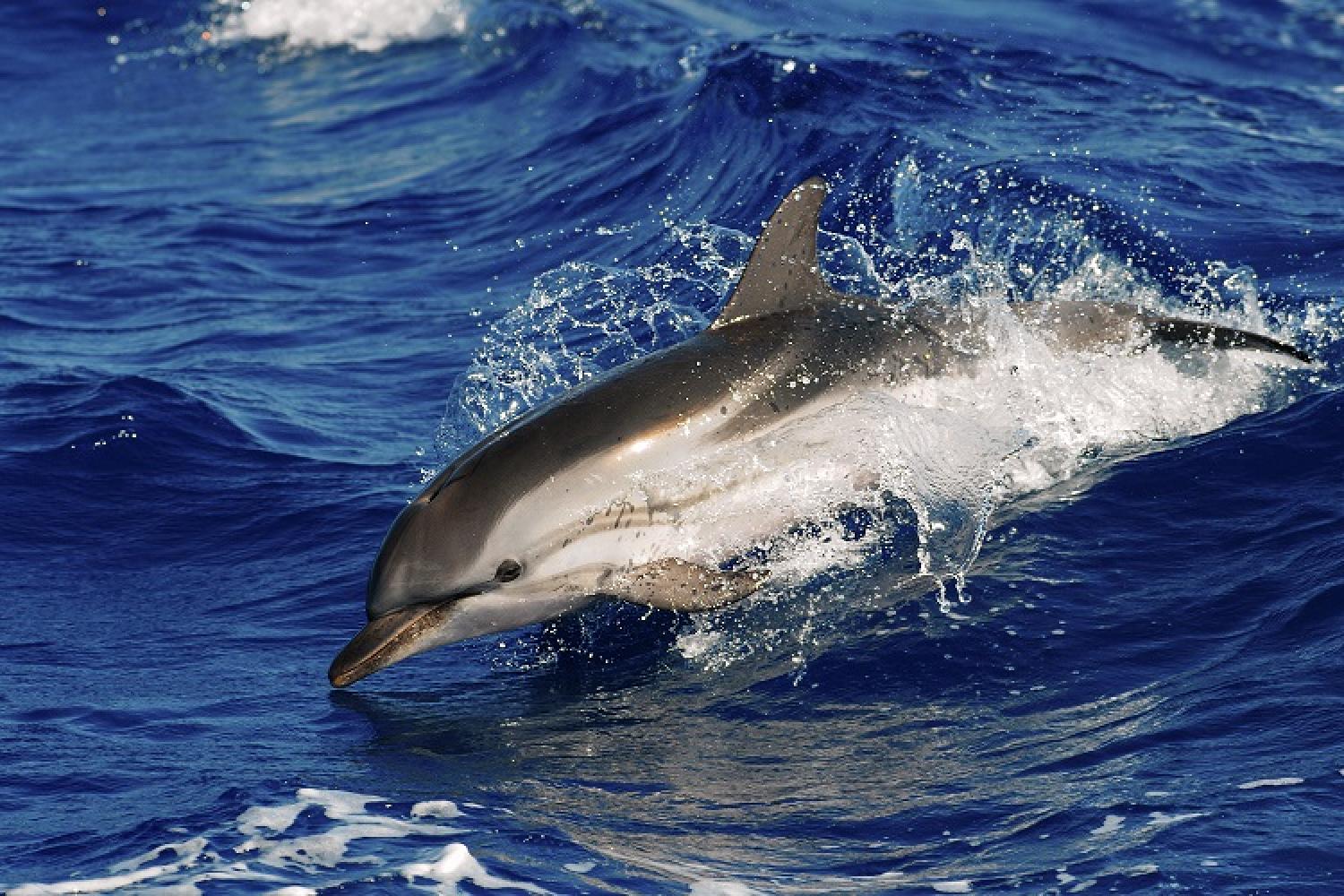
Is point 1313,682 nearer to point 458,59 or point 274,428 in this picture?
point 274,428

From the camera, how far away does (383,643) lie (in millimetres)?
7887

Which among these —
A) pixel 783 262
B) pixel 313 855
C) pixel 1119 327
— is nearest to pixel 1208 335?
pixel 1119 327

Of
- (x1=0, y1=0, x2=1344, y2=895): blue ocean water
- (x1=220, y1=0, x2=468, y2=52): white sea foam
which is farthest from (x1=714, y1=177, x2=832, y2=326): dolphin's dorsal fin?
(x1=220, y1=0, x2=468, y2=52): white sea foam

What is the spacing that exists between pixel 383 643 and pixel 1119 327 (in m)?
4.62

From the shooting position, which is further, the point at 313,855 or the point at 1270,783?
the point at 1270,783

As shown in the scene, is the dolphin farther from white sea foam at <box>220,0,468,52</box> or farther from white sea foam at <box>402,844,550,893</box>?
white sea foam at <box>220,0,468,52</box>

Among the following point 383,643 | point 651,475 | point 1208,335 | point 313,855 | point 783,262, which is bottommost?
point 313,855

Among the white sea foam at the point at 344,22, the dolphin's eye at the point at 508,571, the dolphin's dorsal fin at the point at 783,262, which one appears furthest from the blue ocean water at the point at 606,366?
the white sea foam at the point at 344,22

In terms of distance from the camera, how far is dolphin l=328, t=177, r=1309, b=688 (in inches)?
316

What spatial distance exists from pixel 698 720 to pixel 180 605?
130 inches

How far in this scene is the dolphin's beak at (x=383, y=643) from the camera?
7.90 meters

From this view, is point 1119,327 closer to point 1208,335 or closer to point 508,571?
point 1208,335

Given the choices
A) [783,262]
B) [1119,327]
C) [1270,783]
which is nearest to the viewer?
[1270,783]

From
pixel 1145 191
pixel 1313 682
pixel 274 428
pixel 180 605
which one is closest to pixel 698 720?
pixel 1313 682
